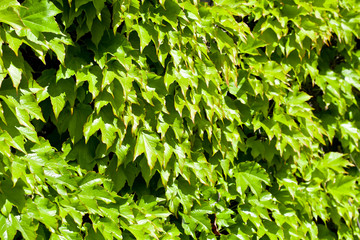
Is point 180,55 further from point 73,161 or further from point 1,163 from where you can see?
point 1,163

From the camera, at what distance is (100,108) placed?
207cm

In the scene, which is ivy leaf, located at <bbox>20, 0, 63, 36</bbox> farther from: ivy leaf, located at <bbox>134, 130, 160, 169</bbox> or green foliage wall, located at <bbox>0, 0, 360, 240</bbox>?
ivy leaf, located at <bbox>134, 130, 160, 169</bbox>

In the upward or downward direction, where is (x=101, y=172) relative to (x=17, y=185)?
downward

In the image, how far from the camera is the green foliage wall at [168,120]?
6.08 ft

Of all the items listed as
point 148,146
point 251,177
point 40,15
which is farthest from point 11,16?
point 251,177

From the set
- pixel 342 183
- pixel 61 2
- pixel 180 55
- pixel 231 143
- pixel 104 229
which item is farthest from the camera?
pixel 342 183

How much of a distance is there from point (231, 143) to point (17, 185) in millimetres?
1357

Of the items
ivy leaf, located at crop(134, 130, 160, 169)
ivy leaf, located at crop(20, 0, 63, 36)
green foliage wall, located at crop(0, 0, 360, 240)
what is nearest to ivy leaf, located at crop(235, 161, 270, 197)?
green foliage wall, located at crop(0, 0, 360, 240)

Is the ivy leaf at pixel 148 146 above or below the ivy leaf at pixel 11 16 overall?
below

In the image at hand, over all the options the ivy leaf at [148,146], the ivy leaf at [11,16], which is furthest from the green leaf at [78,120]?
the ivy leaf at [11,16]

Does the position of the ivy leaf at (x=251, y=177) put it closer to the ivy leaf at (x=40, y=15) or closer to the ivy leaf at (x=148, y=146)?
the ivy leaf at (x=148, y=146)

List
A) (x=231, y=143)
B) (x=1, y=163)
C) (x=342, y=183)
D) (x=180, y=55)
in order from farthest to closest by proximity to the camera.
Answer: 1. (x=342, y=183)
2. (x=231, y=143)
3. (x=180, y=55)
4. (x=1, y=163)

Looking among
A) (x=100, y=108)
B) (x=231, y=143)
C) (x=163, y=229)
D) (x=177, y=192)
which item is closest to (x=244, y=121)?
(x=231, y=143)

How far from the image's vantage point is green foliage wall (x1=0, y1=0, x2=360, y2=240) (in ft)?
6.08
